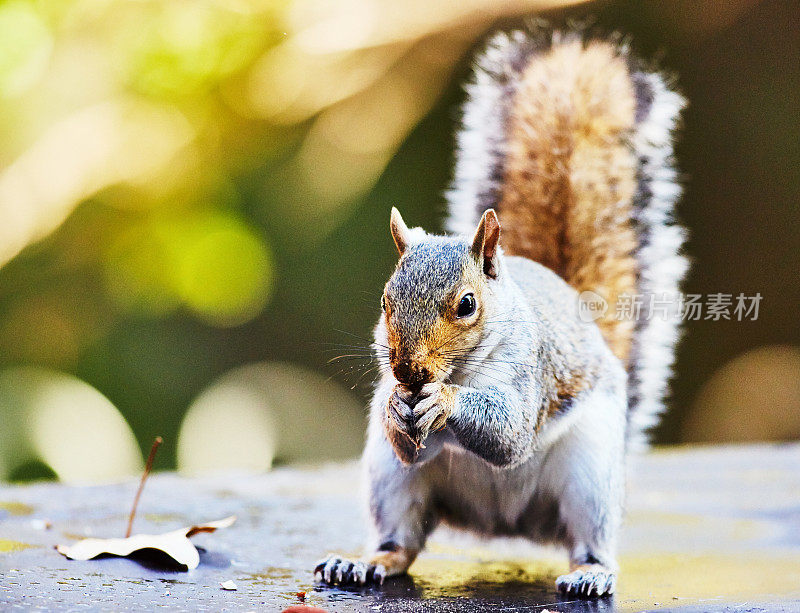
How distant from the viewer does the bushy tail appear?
168cm

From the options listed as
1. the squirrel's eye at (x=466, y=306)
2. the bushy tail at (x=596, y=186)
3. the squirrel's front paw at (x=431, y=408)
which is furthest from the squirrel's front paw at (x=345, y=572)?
the bushy tail at (x=596, y=186)

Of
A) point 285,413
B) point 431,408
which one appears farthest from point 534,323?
point 285,413

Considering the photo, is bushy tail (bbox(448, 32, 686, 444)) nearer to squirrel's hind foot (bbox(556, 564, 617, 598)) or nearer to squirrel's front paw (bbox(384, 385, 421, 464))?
squirrel's hind foot (bbox(556, 564, 617, 598))

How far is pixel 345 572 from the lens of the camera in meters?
1.28

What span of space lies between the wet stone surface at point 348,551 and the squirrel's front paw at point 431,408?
0.23m

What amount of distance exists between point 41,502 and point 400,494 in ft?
2.86

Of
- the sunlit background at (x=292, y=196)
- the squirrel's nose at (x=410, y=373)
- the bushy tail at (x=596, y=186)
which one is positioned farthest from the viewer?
the sunlit background at (x=292, y=196)

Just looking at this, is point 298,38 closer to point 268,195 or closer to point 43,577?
point 268,195

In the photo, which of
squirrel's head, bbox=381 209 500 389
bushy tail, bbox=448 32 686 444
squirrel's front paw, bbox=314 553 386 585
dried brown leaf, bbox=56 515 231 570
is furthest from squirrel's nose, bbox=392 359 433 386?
bushy tail, bbox=448 32 686 444

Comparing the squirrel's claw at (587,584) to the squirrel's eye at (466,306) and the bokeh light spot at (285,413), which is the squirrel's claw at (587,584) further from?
the bokeh light spot at (285,413)

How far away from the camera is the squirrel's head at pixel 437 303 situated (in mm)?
1072

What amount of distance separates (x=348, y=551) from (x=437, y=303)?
1.97 feet

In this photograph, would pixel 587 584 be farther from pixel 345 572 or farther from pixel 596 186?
pixel 596 186

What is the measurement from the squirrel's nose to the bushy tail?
2.15 feet
